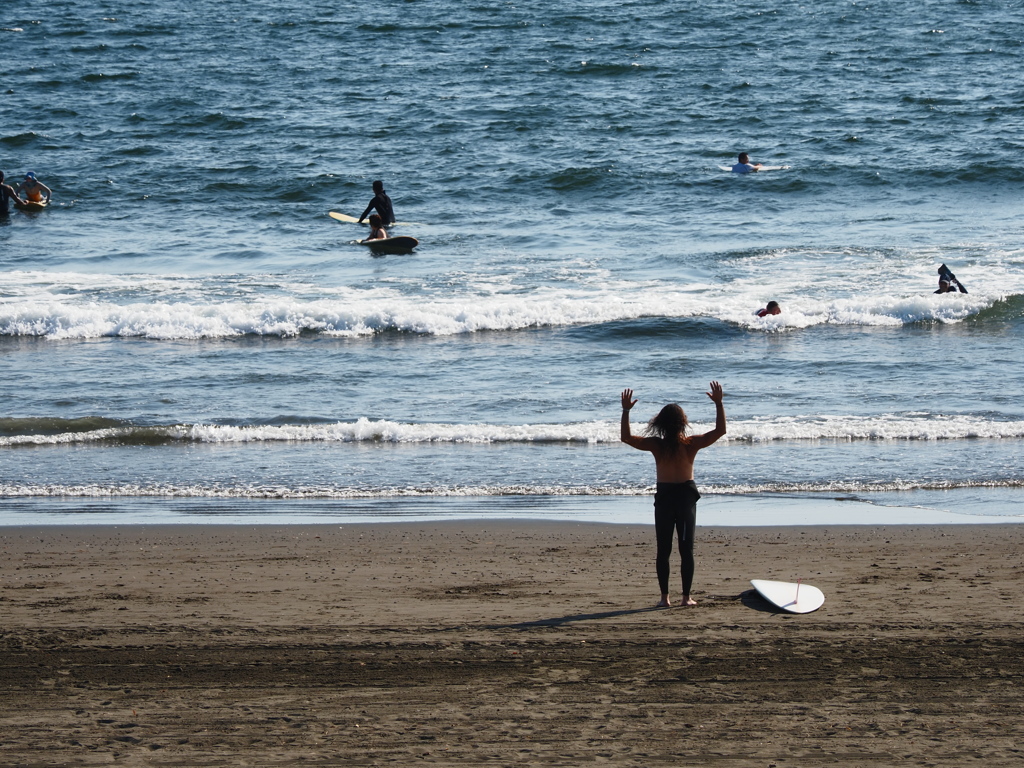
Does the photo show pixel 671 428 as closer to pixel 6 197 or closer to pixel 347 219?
pixel 347 219

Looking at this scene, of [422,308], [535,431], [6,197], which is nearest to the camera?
[535,431]

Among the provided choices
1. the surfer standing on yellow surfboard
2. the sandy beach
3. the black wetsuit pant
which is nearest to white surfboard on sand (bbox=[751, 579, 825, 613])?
the sandy beach

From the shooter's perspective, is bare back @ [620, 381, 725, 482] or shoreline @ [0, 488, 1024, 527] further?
shoreline @ [0, 488, 1024, 527]

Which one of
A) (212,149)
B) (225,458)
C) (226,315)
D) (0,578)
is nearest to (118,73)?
(212,149)

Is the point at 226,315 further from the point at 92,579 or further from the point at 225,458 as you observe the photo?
the point at 92,579

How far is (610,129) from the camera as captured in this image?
28.6 m

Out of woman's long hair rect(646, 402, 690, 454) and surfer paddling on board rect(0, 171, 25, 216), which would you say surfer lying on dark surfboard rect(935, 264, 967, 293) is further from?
surfer paddling on board rect(0, 171, 25, 216)

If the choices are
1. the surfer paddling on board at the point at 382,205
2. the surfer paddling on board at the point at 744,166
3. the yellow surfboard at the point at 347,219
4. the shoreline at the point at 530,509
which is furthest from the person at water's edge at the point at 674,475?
the surfer paddling on board at the point at 744,166

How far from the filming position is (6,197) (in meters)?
24.2

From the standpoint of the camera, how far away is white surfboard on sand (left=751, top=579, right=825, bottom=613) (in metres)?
6.04

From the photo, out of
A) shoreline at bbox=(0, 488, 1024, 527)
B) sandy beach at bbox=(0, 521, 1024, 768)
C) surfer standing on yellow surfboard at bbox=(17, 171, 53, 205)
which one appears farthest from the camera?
surfer standing on yellow surfboard at bbox=(17, 171, 53, 205)

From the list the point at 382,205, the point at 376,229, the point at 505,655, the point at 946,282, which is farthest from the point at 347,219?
the point at 505,655

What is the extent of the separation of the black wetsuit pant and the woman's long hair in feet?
0.74

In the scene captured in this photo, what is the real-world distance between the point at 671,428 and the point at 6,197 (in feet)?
72.9
